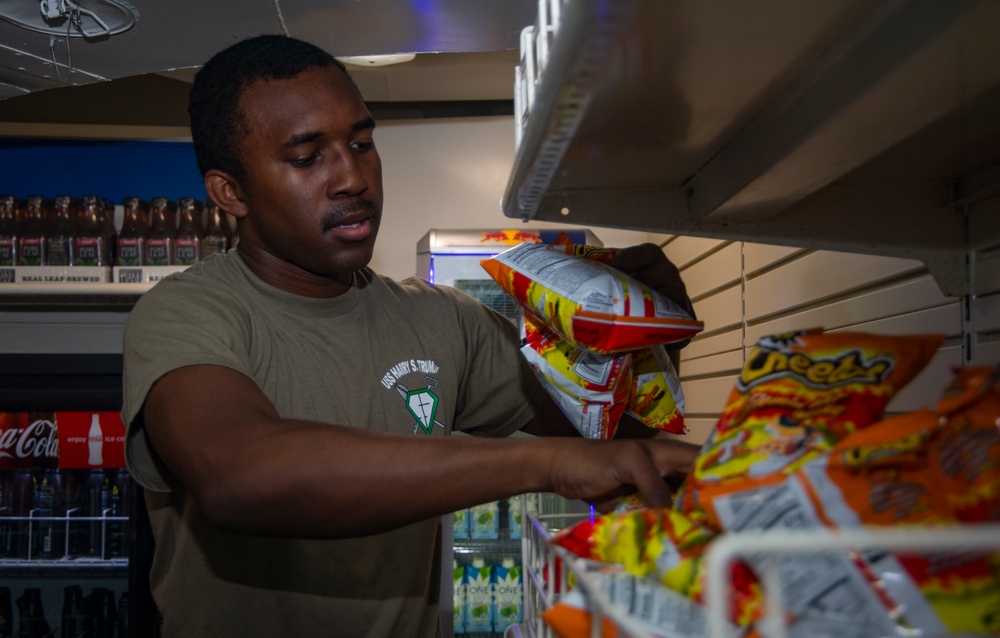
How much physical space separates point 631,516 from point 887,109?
53 cm

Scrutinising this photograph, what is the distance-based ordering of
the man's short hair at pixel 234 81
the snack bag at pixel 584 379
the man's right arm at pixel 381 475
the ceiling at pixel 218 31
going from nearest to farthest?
the man's right arm at pixel 381 475 < the snack bag at pixel 584 379 < the man's short hair at pixel 234 81 < the ceiling at pixel 218 31

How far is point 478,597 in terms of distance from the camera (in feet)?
11.0

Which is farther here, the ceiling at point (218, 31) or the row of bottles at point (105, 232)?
the row of bottles at point (105, 232)

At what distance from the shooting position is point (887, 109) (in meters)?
0.89

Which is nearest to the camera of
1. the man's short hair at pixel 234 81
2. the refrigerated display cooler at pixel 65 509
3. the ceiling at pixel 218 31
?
the man's short hair at pixel 234 81

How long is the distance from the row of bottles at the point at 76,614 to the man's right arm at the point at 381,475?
10.4ft

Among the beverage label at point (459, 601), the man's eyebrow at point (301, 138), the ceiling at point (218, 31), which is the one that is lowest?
the beverage label at point (459, 601)

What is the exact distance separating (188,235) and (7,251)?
0.75 m

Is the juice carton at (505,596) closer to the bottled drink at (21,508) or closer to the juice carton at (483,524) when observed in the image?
the juice carton at (483,524)

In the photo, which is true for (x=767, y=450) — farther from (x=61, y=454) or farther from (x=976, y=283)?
(x=61, y=454)

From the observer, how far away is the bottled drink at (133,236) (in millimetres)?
3576

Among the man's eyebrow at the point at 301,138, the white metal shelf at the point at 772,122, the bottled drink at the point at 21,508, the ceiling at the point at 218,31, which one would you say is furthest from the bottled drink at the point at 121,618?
the white metal shelf at the point at 772,122

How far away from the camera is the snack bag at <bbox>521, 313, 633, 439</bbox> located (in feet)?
4.19

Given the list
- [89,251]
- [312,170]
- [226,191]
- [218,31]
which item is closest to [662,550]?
[312,170]
